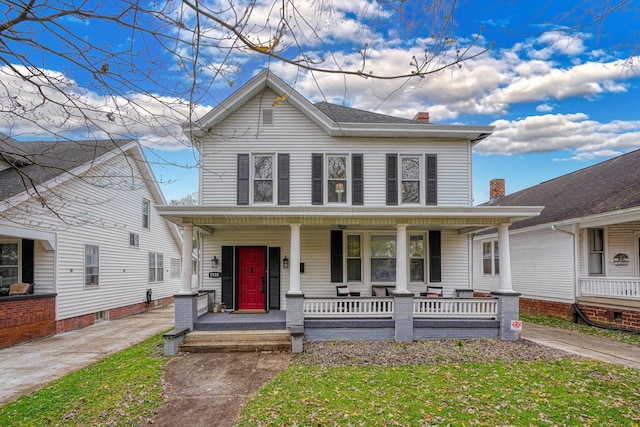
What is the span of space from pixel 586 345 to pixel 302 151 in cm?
877

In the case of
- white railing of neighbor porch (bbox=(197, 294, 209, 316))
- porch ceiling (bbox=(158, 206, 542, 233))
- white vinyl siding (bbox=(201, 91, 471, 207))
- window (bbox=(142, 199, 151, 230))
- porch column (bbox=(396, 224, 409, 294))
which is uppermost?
white vinyl siding (bbox=(201, 91, 471, 207))

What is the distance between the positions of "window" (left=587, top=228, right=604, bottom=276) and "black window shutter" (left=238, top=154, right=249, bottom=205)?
441 inches

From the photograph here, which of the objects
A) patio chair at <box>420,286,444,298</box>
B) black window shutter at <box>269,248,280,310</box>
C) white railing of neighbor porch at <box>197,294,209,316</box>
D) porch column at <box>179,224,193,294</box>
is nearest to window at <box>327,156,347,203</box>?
black window shutter at <box>269,248,280,310</box>

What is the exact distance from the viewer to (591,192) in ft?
43.8

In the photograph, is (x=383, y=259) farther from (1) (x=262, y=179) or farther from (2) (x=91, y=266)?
(2) (x=91, y=266)

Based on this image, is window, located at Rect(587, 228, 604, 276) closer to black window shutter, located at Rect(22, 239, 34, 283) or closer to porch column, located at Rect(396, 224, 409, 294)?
porch column, located at Rect(396, 224, 409, 294)

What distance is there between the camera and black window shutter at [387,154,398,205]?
1083 centimetres

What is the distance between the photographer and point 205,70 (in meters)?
3.21

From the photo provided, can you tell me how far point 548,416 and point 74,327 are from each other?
12.7 meters

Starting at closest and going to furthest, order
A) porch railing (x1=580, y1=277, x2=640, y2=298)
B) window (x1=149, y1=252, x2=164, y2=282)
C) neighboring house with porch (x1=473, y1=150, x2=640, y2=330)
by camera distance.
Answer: porch railing (x1=580, y1=277, x2=640, y2=298) < neighboring house with porch (x1=473, y1=150, x2=640, y2=330) < window (x1=149, y1=252, x2=164, y2=282)

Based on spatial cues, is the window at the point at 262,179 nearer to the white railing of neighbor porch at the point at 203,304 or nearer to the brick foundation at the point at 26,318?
the white railing of neighbor porch at the point at 203,304

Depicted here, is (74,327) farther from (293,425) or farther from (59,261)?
(293,425)

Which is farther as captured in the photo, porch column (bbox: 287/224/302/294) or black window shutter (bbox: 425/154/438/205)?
black window shutter (bbox: 425/154/438/205)

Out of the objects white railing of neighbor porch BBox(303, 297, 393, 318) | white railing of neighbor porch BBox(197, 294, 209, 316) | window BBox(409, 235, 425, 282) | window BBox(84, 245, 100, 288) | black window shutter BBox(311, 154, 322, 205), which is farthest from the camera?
window BBox(84, 245, 100, 288)
